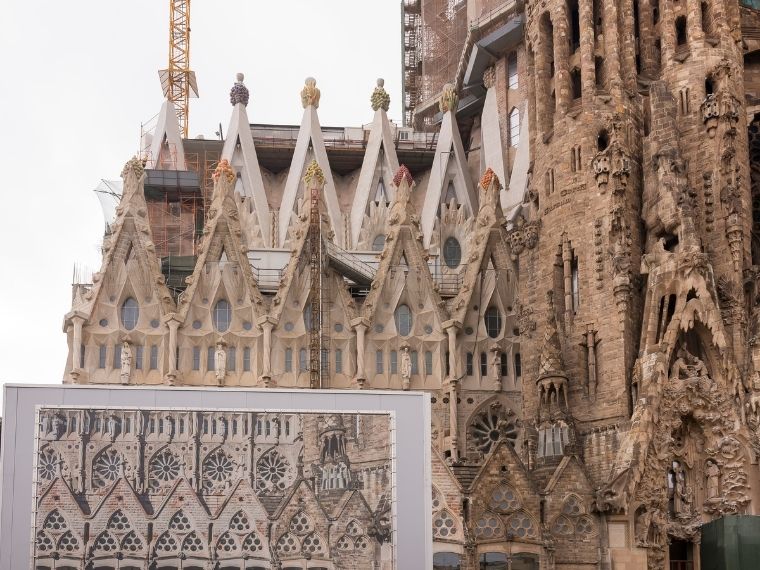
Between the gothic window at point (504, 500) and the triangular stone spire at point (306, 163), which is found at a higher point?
the triangular stone spire at point (306, 163)

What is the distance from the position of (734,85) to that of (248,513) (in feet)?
76.4

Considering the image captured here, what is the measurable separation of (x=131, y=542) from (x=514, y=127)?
3018 cm

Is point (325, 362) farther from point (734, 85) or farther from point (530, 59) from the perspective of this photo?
point (734, 85)

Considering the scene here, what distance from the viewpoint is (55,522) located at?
132 ft

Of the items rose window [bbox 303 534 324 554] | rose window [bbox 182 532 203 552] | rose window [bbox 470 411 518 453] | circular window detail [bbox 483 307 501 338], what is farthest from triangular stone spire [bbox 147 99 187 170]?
rose window [bbox 303 534 324 554]

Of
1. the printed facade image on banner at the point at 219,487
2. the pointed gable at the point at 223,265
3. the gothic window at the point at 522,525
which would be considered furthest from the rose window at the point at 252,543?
the pointed gable at the point at 223,265

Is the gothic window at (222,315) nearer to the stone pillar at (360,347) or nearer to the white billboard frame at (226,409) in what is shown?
the stone pillar at (360,347)

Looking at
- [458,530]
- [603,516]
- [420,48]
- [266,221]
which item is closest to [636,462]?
[603,516]

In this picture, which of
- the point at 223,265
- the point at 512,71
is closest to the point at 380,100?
the point at 512,71

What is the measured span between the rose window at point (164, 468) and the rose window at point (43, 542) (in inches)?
124

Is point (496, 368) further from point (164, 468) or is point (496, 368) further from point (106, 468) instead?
point (106, 468)

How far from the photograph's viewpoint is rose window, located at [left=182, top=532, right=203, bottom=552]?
135 feet

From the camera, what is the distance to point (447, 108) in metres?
67.2

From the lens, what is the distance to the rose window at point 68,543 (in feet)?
132
